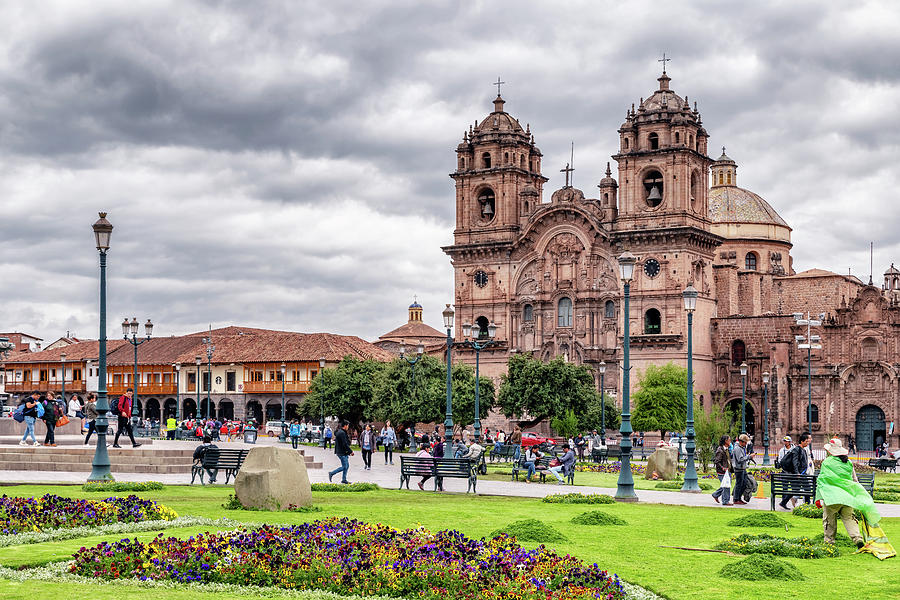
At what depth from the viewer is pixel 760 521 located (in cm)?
1855

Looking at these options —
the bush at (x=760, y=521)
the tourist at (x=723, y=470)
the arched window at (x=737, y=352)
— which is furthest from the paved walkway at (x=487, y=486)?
the arched window at (x=737, y=352)

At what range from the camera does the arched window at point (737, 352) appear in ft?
232

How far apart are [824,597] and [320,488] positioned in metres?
13.9

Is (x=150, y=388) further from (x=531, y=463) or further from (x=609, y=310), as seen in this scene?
(x=531, y=463)

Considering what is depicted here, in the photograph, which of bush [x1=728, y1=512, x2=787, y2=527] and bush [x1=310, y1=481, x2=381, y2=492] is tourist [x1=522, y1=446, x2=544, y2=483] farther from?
bush [x1=728, y1=512, x2=787, y2=527]

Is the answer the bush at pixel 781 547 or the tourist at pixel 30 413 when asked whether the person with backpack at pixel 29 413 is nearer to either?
the tourist at pixel 30 413

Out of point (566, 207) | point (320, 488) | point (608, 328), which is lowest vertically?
point (320, 488)

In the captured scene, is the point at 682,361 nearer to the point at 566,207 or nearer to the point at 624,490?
the point at 566,207

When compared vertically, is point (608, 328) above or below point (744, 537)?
above

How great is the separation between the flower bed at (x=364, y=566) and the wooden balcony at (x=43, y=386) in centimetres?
8603

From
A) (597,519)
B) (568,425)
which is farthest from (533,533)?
(568,425)

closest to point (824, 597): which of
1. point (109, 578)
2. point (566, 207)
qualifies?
point (109, 578)

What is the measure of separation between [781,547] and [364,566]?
5.94 m

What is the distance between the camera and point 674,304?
6819 centimetres
